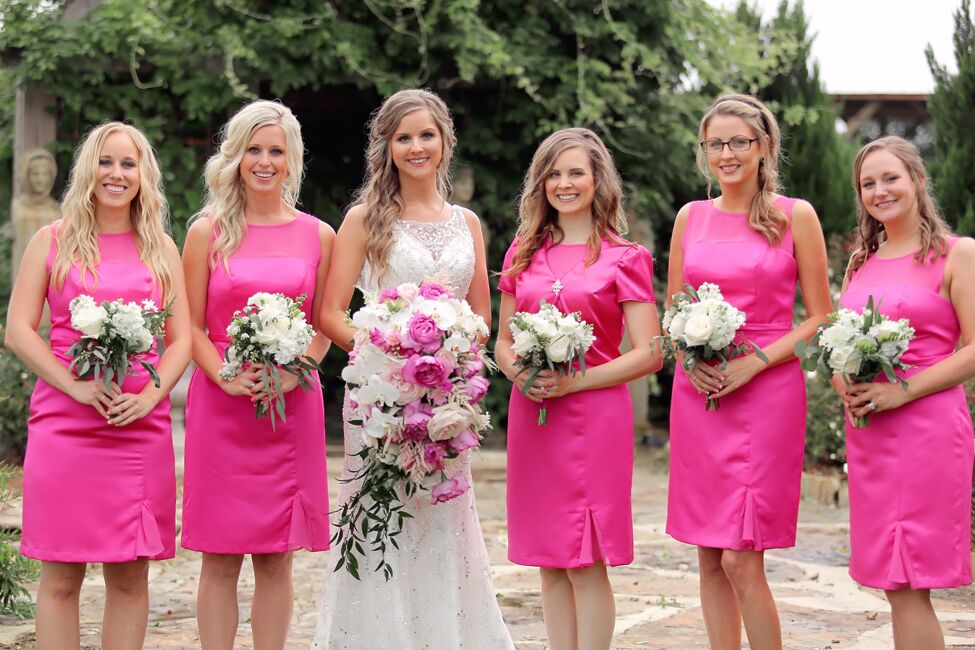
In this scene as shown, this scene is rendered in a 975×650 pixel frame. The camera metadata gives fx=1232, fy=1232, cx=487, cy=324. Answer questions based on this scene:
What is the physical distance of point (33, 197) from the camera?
35.8 ft

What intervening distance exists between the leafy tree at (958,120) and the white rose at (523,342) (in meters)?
7.07

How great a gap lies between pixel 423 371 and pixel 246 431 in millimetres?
955

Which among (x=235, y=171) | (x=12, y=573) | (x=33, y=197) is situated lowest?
(x=12, y=573)

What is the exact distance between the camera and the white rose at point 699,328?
4410mm

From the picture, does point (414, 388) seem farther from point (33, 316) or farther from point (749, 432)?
point (33, 316)

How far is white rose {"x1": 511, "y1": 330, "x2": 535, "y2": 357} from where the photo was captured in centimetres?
445

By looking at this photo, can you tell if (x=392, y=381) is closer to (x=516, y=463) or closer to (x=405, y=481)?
(x=405, y=481)

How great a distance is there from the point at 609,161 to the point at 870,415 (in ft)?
4.57

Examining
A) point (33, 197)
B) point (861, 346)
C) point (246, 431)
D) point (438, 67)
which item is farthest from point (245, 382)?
point (33, 197)

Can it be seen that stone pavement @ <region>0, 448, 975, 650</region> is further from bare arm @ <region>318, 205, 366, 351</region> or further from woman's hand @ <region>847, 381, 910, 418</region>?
woman's hand @ <region>847, 381, 910, 418</region>

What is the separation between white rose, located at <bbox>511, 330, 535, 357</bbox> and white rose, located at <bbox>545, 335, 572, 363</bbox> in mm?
64

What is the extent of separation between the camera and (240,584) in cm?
697

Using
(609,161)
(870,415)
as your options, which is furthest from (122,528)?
(870,415)

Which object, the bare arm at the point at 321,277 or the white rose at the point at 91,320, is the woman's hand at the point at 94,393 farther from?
the bare arm at the point at 321,277
